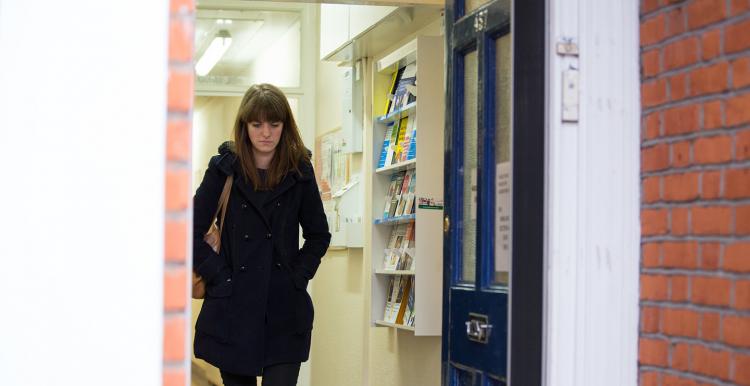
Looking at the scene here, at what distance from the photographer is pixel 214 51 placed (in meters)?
10.1

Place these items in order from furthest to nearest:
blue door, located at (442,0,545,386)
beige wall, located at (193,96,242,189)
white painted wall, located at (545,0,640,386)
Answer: beige wall, located at (193,96,242,189)
blue door, located at (442,0,545,386)
white painted wall, located at (545,0,640,386)

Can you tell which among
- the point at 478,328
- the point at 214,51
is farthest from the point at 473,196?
the point at 214,51

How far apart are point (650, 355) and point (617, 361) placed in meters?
0.09

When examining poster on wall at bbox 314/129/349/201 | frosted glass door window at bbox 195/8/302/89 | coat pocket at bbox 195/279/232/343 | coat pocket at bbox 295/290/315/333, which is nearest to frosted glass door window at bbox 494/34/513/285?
coat pocket at bbox 295/290/315/333

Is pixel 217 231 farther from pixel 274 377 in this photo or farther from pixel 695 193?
pixel 695 193

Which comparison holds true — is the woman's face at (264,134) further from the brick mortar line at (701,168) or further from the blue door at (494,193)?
the brick mortar line at (701,168)

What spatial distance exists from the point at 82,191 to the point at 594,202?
1.63 meters

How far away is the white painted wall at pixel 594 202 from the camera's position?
3008 mm

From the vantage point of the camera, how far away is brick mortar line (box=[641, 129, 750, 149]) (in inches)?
104

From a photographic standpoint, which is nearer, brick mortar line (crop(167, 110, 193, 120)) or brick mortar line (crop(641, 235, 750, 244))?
brick mortar line (crop(167, 110, 193, 120))

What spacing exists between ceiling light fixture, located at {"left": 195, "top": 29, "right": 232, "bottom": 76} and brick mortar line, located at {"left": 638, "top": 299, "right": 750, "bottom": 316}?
735 centimetres

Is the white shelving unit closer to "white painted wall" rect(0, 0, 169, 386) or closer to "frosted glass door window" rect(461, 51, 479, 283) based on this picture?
"frosted glass door window" rect(461, 51, 479, 283)

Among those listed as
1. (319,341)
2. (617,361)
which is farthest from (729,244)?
(319,341)

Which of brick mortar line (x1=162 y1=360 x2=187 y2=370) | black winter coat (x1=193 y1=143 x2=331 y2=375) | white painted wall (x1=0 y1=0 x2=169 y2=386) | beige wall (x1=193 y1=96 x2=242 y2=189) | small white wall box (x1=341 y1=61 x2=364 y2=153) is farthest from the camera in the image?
beige wall (x1=193 y1=96 x2=242 y2=189)
